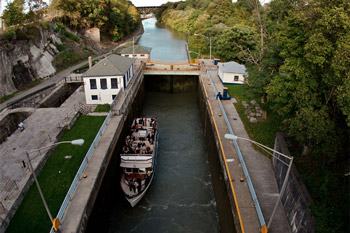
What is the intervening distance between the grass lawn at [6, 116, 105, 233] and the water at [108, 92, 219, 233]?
507 centimetres

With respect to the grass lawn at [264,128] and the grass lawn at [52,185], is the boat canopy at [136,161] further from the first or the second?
the grass lawn at [264,128]

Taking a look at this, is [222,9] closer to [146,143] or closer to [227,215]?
[146,143]

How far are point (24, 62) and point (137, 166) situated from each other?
31002 millimetres

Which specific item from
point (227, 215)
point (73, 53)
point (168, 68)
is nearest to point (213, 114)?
point (227, 215)

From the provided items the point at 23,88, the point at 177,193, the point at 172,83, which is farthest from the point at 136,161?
the point at 172,83

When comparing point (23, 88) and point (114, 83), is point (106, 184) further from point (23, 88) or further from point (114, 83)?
point (23, 88)

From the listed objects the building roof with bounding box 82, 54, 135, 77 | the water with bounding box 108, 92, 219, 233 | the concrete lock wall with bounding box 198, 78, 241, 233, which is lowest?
the water with bounding box 108, 92, 219, 233

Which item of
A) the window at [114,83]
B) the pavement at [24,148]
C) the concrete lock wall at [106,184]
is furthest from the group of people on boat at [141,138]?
the pavement at [24,148]

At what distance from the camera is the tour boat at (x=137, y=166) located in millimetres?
21859

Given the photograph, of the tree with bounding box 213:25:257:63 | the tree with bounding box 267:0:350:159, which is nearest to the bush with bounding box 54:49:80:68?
the tree with bounding box 213:25:257:63

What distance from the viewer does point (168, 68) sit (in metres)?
53.3

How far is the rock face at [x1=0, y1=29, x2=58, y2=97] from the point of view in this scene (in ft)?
122

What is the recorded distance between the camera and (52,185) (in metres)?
19.7

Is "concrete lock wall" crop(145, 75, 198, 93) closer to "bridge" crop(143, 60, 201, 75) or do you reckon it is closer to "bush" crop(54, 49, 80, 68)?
"bridge" crop(143, 60, 201, 75)
